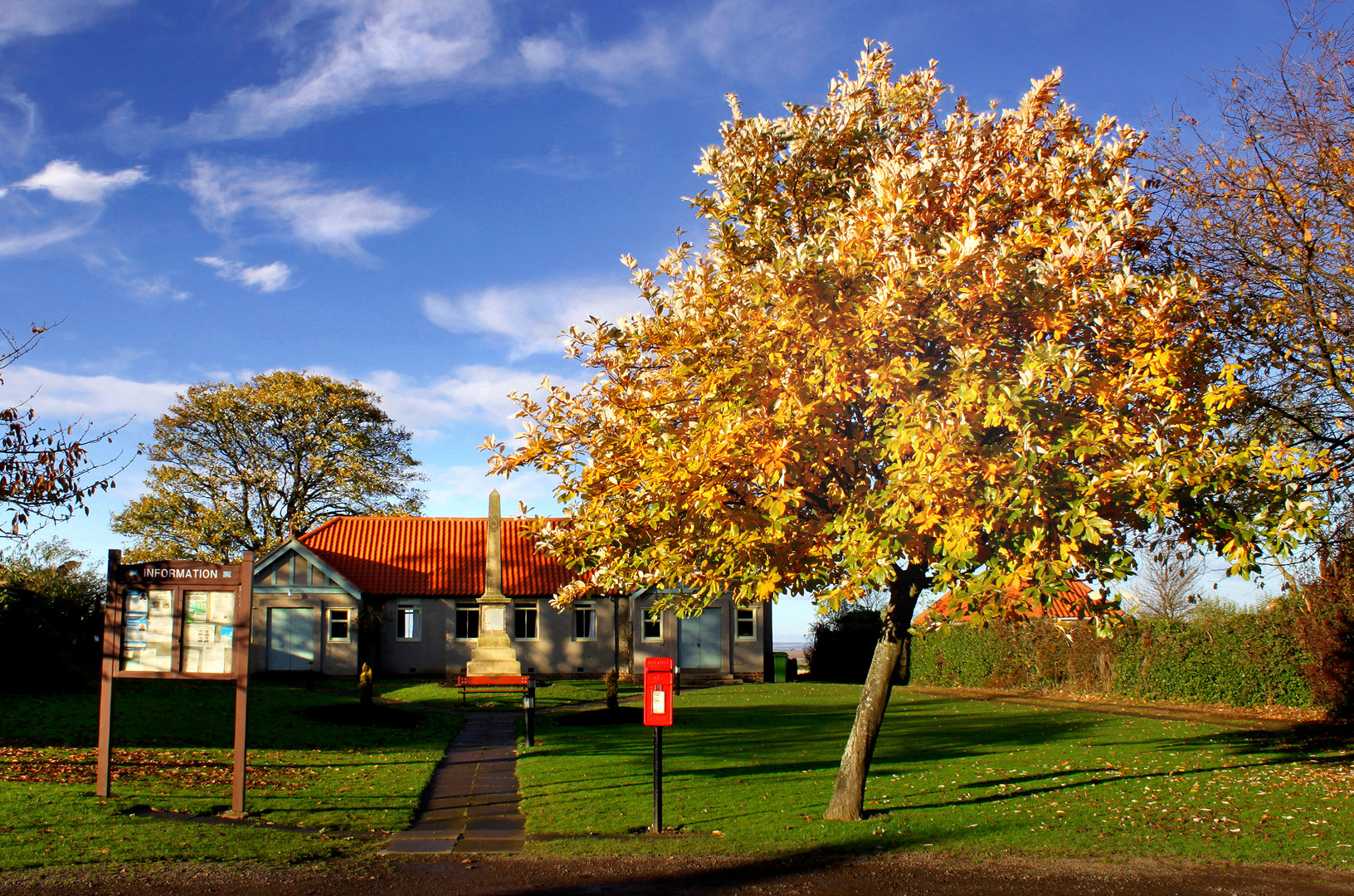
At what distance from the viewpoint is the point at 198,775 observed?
12.0m

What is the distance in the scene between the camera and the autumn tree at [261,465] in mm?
36375

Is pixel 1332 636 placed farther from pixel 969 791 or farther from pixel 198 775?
pixel 198 775

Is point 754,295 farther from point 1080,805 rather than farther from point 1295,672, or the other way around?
point 1295,672

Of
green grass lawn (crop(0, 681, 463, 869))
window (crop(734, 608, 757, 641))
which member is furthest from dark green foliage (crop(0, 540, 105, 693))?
window (crop(734, 608, 757, 641))

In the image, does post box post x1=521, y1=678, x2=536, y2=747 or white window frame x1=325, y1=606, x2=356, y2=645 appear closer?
post box post x1=521, y1=678, x2=536, y2=747

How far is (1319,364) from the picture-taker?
11.5 meters

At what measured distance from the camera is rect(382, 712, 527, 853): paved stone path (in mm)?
8875

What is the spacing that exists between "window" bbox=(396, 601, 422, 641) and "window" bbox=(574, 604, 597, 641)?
5.56 meters

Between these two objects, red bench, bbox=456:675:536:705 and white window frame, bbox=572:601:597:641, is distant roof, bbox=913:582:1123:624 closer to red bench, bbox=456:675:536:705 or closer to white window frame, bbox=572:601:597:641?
red bench, bbox=456:675:536:705

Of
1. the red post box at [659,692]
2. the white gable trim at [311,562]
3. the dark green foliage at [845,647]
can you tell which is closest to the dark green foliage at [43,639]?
the white gable trim at [311,562]

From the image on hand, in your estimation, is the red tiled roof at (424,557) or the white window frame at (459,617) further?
the red tiled roof at (424,557)

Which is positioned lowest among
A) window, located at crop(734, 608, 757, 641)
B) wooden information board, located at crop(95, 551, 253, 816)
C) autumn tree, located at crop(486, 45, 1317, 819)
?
window, located at crop(734, 608, 757, 641)

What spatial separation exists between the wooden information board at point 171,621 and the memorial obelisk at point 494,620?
21.0m

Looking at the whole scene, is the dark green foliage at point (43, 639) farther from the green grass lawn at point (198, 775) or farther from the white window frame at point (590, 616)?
the white window frame at point (590, 616)
